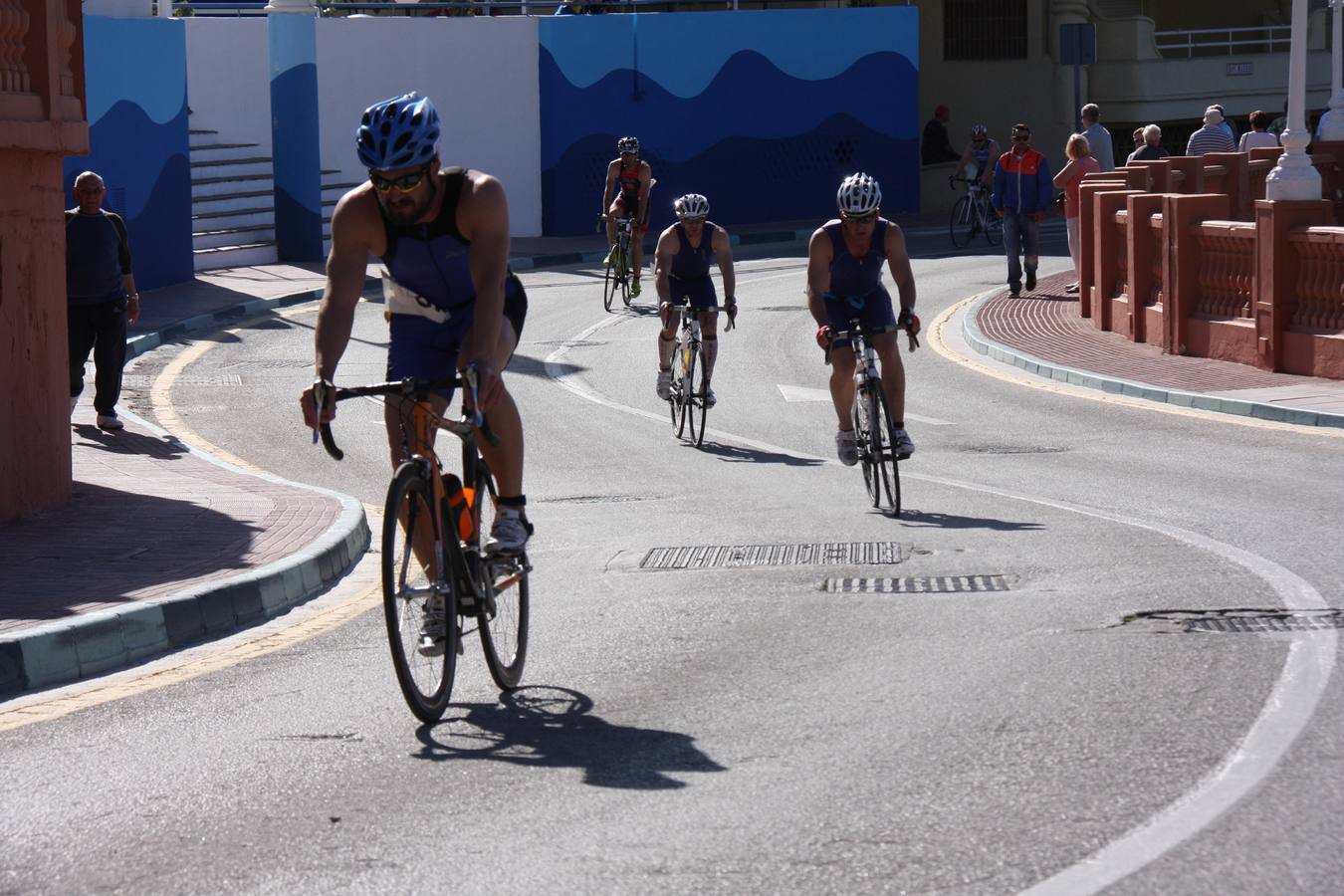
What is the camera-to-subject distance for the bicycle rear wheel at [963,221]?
112 ft

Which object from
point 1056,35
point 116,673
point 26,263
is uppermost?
point 1056,35

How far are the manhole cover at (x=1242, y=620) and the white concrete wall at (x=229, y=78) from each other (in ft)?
95.9

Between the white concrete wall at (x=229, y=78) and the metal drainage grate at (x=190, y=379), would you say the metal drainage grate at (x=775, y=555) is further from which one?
the white concrete wall at (x=229, y=78)

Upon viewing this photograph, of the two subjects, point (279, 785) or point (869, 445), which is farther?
point (869, 445)

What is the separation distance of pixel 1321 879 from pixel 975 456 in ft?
30.5

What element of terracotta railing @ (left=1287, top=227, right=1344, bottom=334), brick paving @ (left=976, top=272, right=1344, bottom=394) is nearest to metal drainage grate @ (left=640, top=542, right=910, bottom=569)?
brick paving @ (left=976, top=272, right=1344, bottom=394)

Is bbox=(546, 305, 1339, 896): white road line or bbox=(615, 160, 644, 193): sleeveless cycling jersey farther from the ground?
bbox=(615, 160, 644, 193): sleeveless cycling jersey

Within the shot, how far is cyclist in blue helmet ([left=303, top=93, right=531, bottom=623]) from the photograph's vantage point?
666 centimetres

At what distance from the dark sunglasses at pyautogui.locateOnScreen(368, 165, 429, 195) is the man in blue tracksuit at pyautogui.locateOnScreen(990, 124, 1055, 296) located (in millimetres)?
18041

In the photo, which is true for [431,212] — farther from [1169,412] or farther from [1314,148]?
[1314,148]

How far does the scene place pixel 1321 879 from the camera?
4941 mm

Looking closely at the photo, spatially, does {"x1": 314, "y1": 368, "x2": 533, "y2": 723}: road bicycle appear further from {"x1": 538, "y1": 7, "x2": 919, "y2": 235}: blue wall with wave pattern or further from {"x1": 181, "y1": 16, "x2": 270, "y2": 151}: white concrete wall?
{"x1": 538, "y1": 7, "x2": 919, "y2": 235}: blue wall with wave pattern

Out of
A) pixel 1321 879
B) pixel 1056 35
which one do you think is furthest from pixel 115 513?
pixel 1056 35

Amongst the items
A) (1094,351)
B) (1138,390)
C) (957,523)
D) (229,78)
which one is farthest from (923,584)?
(229,78)
